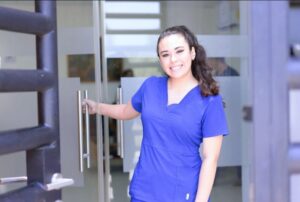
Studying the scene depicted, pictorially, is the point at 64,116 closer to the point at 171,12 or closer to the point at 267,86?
the point at 267,86

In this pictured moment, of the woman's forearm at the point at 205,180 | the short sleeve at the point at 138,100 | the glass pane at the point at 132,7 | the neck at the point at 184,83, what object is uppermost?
the glass pane at the point at 132,7

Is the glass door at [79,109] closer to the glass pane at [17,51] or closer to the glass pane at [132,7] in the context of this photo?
the glass pane at [17,51]

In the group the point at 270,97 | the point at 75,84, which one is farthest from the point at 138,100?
the point at 270,97

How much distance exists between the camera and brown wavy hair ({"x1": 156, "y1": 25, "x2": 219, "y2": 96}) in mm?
1582

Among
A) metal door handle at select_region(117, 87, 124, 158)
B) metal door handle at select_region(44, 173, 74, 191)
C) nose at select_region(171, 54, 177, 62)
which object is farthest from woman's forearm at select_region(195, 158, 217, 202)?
metal door handle at select_region(117, 87, 124, 158)

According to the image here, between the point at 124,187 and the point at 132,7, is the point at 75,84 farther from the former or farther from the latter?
the point at 132,7

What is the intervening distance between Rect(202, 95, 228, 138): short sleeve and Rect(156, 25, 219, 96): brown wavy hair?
0.16 ft

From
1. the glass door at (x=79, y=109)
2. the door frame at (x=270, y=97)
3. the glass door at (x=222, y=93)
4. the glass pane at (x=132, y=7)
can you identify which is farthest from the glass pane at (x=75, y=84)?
the glass pane at (x=132, y=7)

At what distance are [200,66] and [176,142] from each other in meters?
0.31

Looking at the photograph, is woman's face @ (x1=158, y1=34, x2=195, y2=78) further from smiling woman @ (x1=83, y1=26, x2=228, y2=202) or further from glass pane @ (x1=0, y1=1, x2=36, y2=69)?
glass pane @ (x1=0, y1=1, x2=36, y2=69)

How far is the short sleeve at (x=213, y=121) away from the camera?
1.53m

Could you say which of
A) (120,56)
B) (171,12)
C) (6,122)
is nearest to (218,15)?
(171,12)

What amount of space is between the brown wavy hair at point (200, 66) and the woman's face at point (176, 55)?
0.02 meters

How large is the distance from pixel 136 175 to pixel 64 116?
0.65 m
